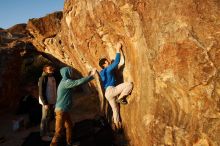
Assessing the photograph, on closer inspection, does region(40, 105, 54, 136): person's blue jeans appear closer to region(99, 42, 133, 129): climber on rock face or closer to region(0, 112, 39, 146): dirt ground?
region(0, 112, 39, 146): dirt ground

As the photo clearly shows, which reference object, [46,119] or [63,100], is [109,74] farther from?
[46,119]

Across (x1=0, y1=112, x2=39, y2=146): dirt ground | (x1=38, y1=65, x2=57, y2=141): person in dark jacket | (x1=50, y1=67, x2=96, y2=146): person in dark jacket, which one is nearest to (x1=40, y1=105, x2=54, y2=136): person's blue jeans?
(x1=38, y1=65, x2=57, y2=141): person in dark jacket

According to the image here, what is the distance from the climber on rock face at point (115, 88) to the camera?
27.8 ft

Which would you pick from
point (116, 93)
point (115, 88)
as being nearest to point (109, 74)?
point (115, 88)

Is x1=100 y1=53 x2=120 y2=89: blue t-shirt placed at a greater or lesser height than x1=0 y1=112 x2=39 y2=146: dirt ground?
greater

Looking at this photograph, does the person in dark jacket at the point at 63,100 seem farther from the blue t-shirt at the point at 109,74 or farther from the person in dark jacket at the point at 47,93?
the person in dark jacket at the point at 47,93

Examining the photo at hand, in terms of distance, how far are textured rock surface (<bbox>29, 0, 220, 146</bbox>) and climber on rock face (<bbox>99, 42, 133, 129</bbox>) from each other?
201mm

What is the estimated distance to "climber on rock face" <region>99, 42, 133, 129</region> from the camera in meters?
8.46

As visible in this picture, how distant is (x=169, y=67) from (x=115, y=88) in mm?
2437

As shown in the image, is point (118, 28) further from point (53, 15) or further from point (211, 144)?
point (53, 15)

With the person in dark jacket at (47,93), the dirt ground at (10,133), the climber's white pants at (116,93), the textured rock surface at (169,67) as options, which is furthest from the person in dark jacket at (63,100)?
the dirt ground at (10,133)

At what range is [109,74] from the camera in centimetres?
860

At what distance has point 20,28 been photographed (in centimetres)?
2712

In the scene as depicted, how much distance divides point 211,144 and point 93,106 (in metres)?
8.60
